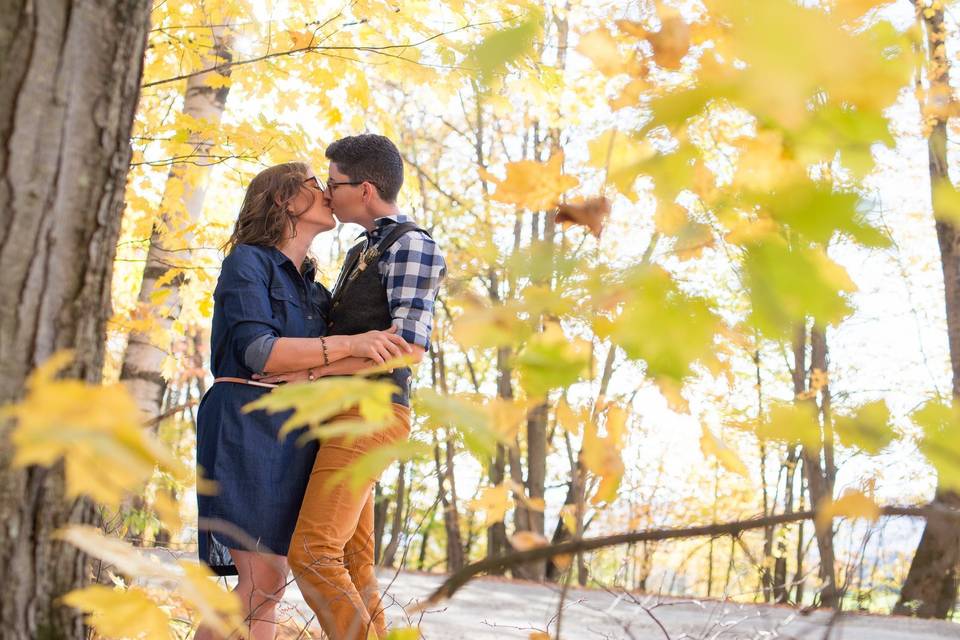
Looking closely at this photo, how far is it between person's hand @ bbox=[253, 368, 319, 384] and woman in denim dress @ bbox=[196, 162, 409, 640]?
2cm

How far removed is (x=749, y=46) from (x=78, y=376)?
3.29ft

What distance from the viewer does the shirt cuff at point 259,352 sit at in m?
2.12

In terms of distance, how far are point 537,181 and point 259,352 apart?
112cm

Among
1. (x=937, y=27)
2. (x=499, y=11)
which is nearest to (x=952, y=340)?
(x=937, y=27)

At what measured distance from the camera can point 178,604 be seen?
349cm

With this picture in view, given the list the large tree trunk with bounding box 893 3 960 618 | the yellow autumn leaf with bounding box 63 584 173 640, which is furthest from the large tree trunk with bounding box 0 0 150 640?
the large tree trunk with bounding box 893 3 960 618

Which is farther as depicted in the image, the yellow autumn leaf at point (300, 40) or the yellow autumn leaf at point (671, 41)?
the yellow autumn leaf at point (300, 40)

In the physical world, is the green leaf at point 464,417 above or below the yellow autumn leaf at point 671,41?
below

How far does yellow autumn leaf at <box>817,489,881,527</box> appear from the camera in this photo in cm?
103

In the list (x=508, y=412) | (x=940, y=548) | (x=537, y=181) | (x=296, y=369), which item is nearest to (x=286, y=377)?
(x=296, y=369)

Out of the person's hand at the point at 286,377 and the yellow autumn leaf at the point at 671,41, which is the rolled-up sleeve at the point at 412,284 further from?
the yellow autumn leaf at the point at 671,41

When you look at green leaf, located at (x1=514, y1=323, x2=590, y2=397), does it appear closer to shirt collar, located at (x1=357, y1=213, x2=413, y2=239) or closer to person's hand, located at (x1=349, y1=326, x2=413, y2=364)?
person's hand, located at (x1=349, y1=326, x2=413, y2=364)

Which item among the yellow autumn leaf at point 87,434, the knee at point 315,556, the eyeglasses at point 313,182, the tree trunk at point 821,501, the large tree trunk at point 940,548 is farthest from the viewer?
the large tree trunk at point 940,548

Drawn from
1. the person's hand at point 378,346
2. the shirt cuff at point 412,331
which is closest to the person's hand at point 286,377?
the person's hand at point 378,346
